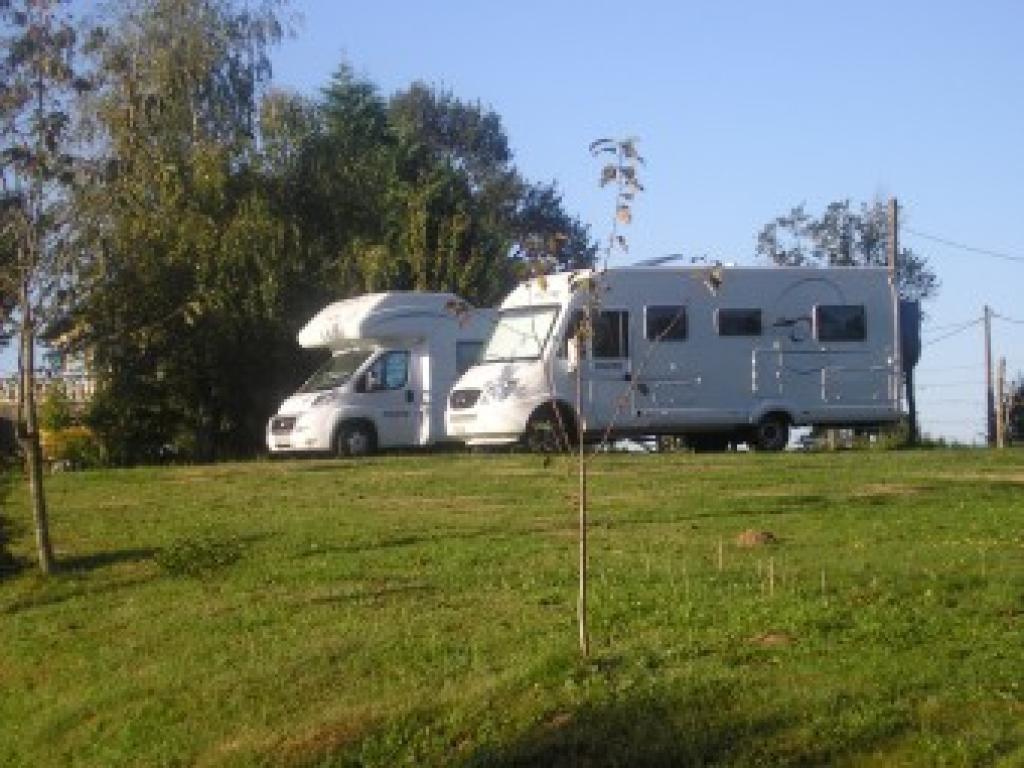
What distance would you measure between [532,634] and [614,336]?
1597 cm

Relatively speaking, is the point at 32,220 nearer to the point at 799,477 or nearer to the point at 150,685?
the point at 150,685

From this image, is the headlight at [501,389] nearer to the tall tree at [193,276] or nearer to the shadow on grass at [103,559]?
the tall tree at [193,276]

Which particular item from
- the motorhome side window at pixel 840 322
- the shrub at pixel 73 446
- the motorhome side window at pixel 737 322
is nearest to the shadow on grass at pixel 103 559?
the motorhome side window at pixel 737 322

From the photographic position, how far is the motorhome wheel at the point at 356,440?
28.5 m

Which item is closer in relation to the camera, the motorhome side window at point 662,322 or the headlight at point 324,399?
the motorhome side window at point 662,322

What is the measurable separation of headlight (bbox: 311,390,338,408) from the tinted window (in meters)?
4.94

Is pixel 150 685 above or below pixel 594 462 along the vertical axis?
below

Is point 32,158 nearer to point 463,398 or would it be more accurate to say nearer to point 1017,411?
point 463,398

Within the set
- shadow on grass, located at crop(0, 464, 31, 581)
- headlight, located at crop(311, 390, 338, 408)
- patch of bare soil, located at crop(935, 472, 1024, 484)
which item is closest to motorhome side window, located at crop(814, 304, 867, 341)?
headlight, located at crop(311, 390, 338, 408)

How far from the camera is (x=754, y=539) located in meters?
12.8

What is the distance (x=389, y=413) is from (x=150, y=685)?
18533 mm

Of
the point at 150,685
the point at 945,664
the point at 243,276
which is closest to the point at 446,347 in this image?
the point at 243,276

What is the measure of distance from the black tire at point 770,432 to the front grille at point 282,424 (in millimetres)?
7112

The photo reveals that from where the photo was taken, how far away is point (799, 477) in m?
18.2
